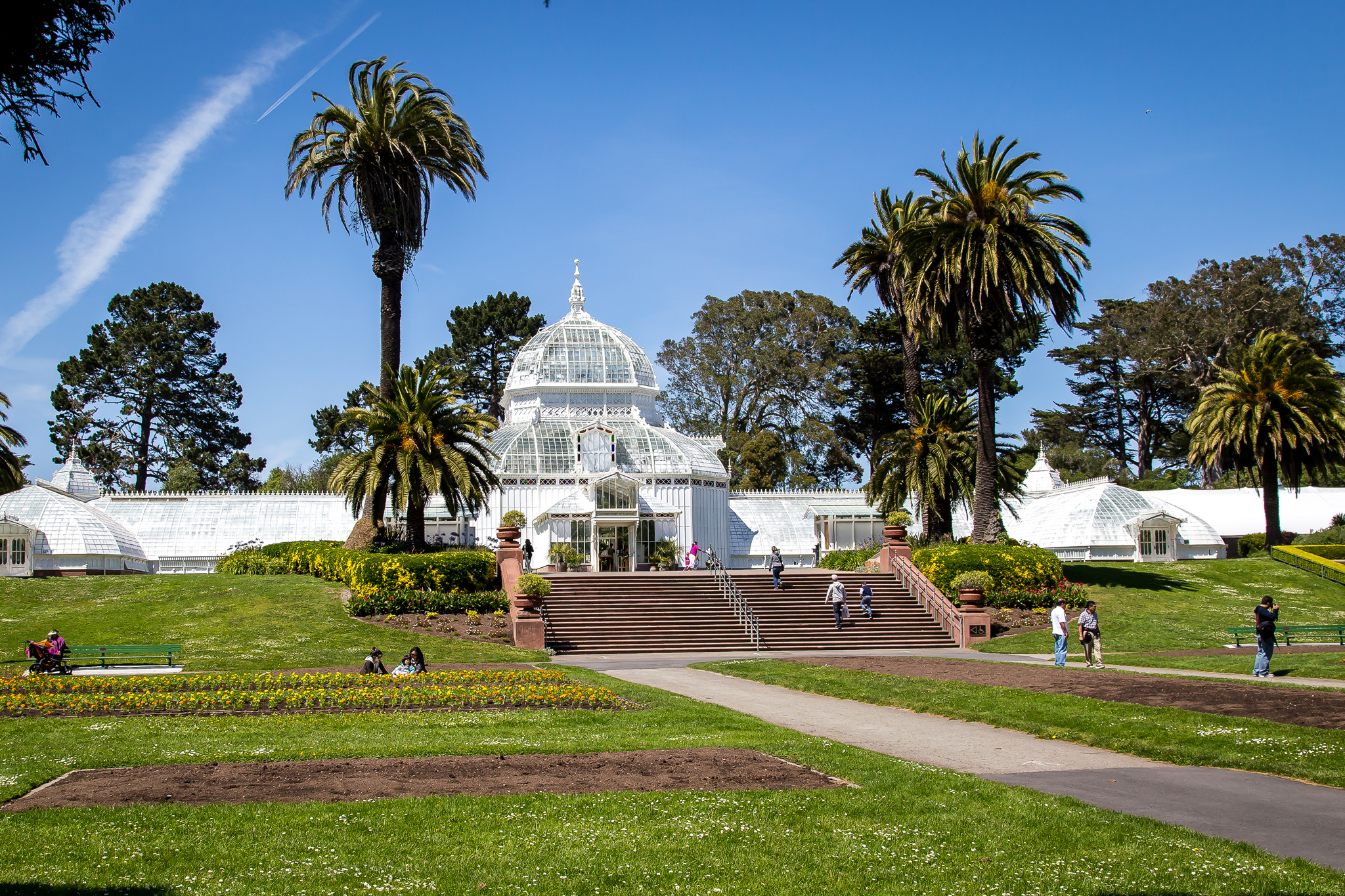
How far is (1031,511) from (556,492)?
85.1ft

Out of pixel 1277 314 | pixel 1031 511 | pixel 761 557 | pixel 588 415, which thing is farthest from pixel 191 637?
pixel 1277 314

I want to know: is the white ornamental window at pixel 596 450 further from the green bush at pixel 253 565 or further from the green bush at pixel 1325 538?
the green bush at pixel 1325 538

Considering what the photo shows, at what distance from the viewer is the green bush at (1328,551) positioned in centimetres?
4312

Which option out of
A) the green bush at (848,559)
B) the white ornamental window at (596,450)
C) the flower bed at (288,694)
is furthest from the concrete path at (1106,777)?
the white ornamental window at (596,450)

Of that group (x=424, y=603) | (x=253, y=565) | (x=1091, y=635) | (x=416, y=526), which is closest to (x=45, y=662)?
(x=424, y=603)

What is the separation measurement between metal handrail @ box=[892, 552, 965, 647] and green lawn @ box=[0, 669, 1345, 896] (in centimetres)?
2148

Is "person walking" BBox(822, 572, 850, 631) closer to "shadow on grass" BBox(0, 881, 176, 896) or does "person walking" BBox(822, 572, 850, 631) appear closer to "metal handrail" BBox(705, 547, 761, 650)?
"metal handrail" BBox(705, 547, 761, 650)

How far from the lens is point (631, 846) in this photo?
26.5 ft

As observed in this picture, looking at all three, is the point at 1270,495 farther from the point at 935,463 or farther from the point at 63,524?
the point at 63,524

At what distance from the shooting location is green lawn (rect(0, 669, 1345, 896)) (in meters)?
7.19

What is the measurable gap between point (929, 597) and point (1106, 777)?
75.1 feet

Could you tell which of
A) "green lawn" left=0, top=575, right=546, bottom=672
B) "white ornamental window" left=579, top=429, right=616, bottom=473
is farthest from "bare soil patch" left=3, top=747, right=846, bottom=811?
"white ornamental window" left=579, top=429, right=616, bottom=473

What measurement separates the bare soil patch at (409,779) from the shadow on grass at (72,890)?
236 centimetres

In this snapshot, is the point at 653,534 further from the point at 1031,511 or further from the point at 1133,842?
the point at 1133,842
